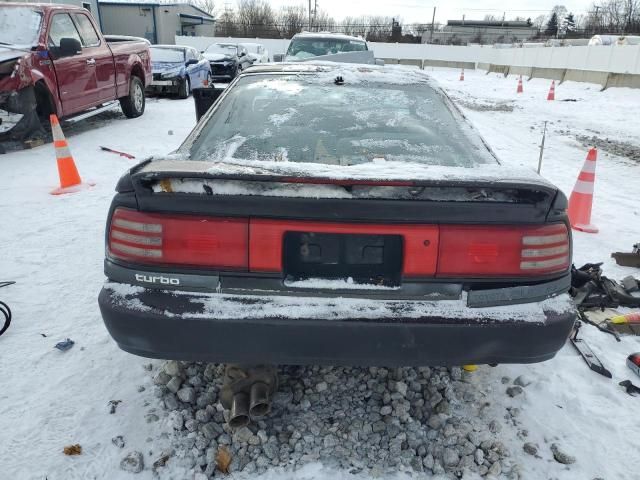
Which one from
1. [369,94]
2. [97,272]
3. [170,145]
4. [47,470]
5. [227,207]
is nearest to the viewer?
[227,207]

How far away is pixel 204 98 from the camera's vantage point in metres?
3.56

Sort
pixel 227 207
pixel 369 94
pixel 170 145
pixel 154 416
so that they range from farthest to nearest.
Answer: pixel 170 145, pixel 369 94, pixel 154 416, pixel 227 207

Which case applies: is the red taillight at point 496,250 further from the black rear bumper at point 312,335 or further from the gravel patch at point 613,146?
the gravel patch at point 613,146

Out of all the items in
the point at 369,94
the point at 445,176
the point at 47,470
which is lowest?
the point at 47,470

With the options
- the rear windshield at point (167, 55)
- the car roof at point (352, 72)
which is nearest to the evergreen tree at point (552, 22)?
the rear windshield at point (167, 55)

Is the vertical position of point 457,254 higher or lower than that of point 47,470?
higher

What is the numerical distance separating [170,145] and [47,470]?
22.1ft

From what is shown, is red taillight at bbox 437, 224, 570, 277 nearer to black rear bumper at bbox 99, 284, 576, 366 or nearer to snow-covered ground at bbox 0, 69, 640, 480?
black rear bumper at bbox 99, 284, 576, 366

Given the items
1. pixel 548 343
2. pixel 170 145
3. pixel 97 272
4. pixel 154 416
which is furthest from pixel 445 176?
pixel 170 145

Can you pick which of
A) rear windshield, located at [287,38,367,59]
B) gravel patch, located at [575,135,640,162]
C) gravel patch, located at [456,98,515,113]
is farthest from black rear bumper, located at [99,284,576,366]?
gravel patch, located at [456,98,515,113]

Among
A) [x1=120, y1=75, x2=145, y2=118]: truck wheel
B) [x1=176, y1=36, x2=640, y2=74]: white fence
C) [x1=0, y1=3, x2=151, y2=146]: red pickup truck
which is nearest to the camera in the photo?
[x1=0, y1=3, x2=151, y2=146]: red pickup truck

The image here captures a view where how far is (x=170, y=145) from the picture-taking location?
796 cm

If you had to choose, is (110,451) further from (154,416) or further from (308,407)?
(308,407)

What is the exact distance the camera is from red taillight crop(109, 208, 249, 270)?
→ 178 cm
